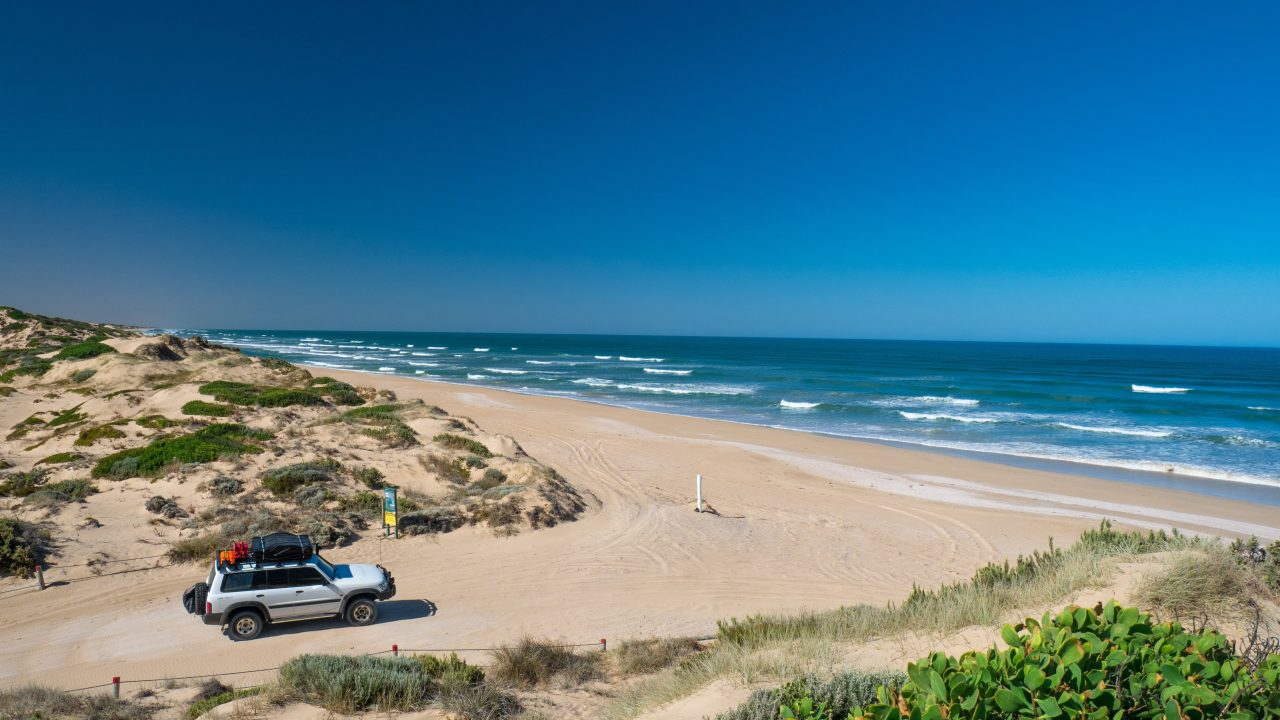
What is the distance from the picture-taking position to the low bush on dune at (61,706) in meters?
6.70

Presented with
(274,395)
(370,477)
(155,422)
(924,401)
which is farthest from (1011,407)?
(155,422)

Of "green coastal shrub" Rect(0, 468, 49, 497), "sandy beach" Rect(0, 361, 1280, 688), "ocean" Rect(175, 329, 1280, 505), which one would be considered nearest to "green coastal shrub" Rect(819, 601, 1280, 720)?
"sandy beach" Rect(0, 361, 1280, 688)

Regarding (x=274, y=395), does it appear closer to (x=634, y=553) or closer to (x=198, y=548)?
(x=198, y=548)

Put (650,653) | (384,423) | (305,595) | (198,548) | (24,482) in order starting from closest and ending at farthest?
(650,653) → (305,595) → (198,548) → (24,482) → (384,423)

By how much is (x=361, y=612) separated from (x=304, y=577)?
1052mm

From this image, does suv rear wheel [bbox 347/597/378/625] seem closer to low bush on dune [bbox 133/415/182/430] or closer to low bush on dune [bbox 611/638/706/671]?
low bush on dune [bbox 611/638/706/671]

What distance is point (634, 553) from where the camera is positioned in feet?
48.7

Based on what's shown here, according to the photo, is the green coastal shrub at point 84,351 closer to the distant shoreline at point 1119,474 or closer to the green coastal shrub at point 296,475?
the green coastal shrub at point 296,475

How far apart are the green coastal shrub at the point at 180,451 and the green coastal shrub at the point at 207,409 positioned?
2.35m

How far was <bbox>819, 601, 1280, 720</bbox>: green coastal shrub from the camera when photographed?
3.56m

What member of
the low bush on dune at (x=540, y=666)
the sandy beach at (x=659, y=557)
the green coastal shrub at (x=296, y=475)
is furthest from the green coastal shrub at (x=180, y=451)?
the low bush on dune at (x=540, y=666)

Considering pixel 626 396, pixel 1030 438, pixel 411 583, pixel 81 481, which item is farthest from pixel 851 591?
pixel 626 396

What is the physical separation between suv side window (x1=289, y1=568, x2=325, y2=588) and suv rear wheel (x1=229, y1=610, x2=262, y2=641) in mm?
653

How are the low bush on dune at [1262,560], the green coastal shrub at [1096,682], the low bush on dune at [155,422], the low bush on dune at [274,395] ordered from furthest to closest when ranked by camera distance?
the low bush on dune at [274,395] → the low bush on dune at [155,422] → the low bush on dune at [1262,560] → the green coastal shrub at [1096,682]
